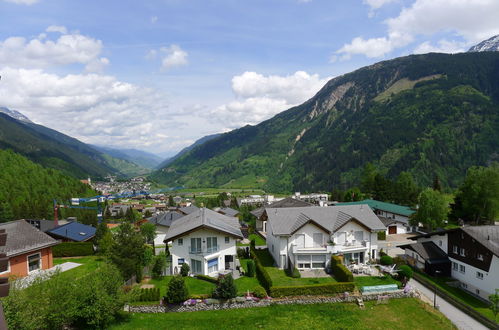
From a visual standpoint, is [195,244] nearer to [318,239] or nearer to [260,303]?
[260,303]

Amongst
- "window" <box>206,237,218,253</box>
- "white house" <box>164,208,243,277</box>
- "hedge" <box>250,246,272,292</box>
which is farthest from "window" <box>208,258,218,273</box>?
"hedge" <box>250,246,272,292</box>

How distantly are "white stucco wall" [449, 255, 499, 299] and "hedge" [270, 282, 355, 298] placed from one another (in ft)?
50.7

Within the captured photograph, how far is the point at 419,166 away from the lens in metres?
176

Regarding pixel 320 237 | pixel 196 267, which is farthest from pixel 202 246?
pixel 320 237

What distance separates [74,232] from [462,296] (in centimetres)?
6101

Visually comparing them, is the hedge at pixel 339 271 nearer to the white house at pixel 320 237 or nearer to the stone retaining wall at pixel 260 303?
the white house at pixel 320 237

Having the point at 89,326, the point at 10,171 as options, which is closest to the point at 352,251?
the point at 89,326

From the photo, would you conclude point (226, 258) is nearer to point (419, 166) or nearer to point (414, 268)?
point (414, 268)

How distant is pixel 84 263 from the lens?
47656 mm

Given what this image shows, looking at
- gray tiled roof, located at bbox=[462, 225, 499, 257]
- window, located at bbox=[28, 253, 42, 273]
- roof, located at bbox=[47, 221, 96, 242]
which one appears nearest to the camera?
gray tiled roof, located at bbox=[462, 225, 499, 257]

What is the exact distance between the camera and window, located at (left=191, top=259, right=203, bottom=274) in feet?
125

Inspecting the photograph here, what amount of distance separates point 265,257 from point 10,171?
460 feet

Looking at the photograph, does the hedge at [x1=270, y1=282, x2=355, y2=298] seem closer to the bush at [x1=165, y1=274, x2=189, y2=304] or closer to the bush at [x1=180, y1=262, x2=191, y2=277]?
the bush at [x1=165, y1=274, x2=189, y2=304]

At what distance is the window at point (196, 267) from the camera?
125ft
